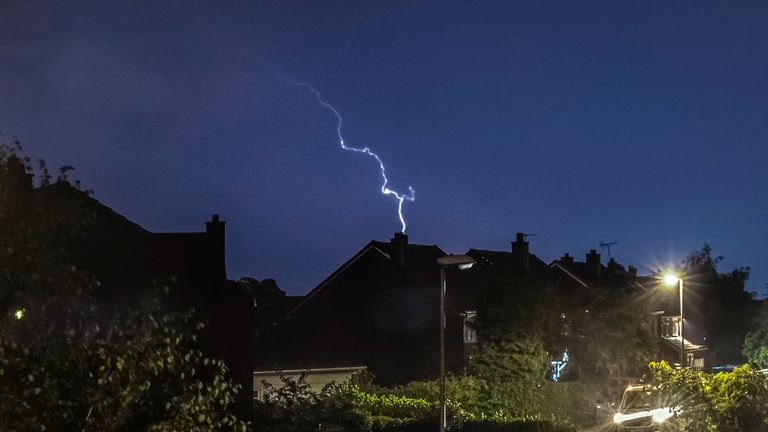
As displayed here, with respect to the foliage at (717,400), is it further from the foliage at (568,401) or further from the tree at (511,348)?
the tree at (511,348)

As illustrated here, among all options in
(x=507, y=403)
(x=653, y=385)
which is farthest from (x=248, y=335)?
(x=653, y=385)

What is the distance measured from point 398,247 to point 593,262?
25997 mm

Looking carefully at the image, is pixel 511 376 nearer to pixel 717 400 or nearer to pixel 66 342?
pixel 717 400

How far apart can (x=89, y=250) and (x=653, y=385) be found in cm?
1435

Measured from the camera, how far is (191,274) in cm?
3369

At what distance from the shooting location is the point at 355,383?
118ft

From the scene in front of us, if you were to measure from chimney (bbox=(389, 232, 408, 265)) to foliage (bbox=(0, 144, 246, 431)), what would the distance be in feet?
172

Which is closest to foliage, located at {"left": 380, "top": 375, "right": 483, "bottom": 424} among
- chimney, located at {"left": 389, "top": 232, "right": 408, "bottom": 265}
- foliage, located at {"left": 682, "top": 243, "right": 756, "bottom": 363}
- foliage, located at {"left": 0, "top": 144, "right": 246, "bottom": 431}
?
foliage, located at {"left": 0, "top": 144, "right": 246, "bottom": 431}

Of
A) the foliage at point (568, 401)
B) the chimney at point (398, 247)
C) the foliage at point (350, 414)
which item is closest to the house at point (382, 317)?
the chimney at point (398, 247)

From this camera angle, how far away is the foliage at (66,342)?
6973 millimetres

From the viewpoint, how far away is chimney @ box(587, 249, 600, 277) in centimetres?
8088

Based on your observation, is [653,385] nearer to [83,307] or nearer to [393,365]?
[83,307]

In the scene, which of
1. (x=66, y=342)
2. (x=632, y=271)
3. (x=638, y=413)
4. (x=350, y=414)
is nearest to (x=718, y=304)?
(x=632, y=271)

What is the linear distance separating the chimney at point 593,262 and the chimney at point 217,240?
1840 inches
